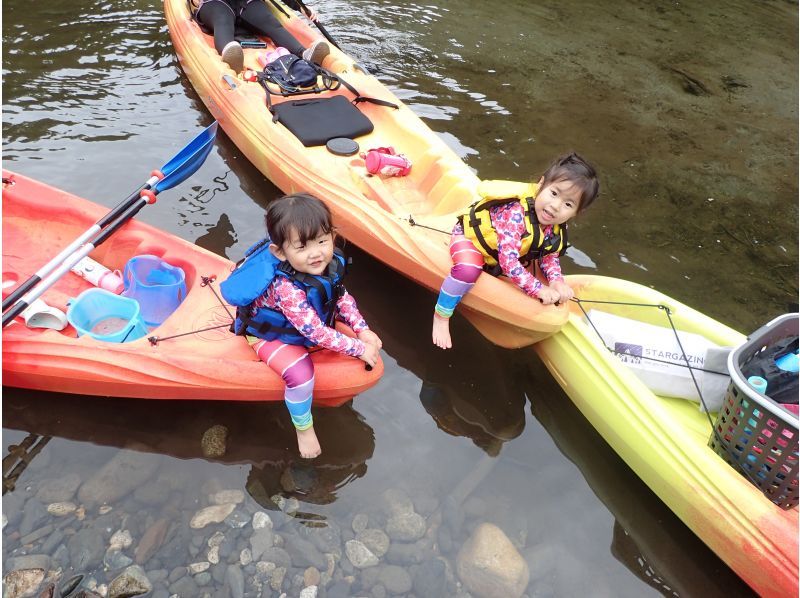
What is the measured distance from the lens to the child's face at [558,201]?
9.66ft

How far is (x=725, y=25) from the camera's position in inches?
363

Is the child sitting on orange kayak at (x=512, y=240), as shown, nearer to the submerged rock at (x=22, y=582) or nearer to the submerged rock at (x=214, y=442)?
the submerged rock at (x=214, y=442)

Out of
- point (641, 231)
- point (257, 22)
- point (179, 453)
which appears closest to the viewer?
point (179, 453)

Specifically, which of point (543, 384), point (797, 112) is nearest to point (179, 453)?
point (543, 384)

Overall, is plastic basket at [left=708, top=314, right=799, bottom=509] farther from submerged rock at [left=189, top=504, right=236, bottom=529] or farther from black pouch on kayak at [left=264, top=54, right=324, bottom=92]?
black pouch on kayak at [left=264, top=54, right=324, bottom=92]

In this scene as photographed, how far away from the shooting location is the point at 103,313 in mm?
3363

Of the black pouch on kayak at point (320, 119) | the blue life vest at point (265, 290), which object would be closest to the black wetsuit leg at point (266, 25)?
the black pouch on kayak at point (320, 119)

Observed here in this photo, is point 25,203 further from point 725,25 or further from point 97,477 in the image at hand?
point 725,25

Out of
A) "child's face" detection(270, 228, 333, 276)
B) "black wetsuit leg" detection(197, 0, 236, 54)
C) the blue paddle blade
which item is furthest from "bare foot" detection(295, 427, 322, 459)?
"black wetsuit leg" detection(197, 0, 236, 54)

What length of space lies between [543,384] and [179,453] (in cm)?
206

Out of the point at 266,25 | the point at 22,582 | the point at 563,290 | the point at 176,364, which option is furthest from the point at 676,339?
the point at 266,25

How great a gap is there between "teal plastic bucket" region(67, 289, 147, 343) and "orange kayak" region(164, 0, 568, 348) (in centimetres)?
131

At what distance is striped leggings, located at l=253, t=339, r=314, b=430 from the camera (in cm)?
281

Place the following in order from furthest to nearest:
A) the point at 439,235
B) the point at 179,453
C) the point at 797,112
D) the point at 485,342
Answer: the point at 797,112
the point at 485,342
the point at 439,235
the point at 179,453
